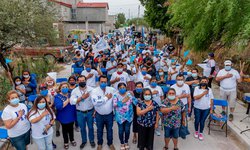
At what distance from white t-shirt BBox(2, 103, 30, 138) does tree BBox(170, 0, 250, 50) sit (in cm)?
551

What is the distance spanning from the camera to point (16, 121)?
159 inches

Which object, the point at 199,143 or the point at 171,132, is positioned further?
the point at 199,143

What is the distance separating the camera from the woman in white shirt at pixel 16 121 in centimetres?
399

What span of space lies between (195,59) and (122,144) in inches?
382

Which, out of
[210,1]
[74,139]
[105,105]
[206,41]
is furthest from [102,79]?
[206,41]

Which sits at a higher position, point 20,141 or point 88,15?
point 88,15

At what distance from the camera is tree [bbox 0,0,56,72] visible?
705cm

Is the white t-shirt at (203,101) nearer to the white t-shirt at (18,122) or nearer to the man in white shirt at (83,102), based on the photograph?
the man in white shirt at (83,102)

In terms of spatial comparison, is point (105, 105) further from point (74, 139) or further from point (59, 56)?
point (59, 56)

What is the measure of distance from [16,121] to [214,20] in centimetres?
620

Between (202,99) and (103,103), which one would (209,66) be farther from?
(103,103)

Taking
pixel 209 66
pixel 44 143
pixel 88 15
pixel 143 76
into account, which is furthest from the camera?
pixel 88 15

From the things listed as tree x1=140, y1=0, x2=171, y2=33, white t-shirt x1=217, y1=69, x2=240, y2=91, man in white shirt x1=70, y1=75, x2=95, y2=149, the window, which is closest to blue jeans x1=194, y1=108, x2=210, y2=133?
white t-shirt x1=217, y1=69, x2=240, y2=91

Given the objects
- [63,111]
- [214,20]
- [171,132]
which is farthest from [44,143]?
[214,20]
